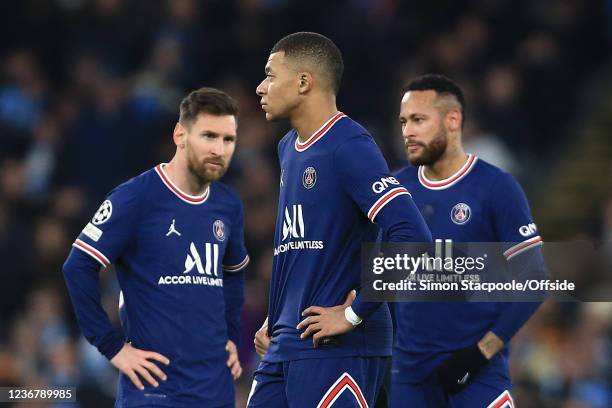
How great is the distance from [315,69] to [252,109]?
6.67 metres

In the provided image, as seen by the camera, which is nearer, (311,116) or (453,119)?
(311,116)

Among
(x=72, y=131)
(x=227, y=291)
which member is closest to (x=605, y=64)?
(x=72, y=131)

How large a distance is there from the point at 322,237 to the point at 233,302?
1.38 meters

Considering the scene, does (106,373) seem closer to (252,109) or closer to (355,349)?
(252,109)

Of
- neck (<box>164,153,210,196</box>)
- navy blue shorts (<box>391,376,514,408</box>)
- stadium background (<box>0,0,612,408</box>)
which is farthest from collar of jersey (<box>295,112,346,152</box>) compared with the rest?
stadium background (<box>0,0,612,408</box>)

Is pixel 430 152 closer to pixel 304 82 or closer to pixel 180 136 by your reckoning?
pixel 304 82

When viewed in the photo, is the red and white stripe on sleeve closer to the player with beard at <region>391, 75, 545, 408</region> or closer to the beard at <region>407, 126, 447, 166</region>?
the player with beard at <region>391, 75, 545, 408</region>

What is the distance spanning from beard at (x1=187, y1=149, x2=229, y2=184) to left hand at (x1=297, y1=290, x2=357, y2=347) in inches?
46.4

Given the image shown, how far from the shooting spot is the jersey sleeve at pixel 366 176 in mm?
5824

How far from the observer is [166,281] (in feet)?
21.7

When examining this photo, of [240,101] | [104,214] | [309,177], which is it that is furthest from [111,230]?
[240,101]

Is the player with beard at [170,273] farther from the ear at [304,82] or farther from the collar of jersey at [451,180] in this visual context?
the collar of jersey at [451,180]

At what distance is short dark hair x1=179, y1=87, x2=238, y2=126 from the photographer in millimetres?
6910

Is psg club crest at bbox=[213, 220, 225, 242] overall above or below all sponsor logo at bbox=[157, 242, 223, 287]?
above
